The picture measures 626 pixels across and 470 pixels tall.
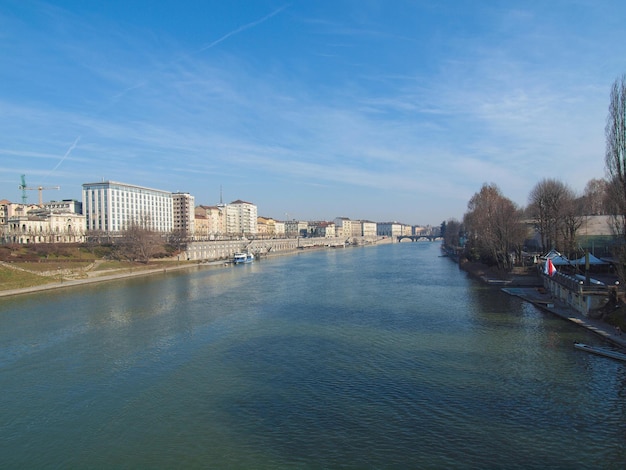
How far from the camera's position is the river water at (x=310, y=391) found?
260 inches

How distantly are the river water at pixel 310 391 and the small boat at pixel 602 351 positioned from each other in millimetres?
230

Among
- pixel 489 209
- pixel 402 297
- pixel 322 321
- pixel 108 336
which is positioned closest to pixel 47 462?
pixel 108 336

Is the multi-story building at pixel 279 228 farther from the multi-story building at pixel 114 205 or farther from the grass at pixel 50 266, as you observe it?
the grass at pixel 50 266

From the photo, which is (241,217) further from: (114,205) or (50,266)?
(50,266)

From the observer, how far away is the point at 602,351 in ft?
34.7

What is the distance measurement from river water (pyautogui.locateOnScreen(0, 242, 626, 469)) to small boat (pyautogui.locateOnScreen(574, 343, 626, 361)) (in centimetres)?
23

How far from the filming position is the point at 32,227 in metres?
49.5

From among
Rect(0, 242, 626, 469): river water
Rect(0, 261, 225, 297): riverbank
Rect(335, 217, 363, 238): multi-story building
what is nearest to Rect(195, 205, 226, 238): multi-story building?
Rect(335, 217, 363, 238): multi-story building

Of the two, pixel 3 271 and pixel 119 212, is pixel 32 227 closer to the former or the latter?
pixel 119 212

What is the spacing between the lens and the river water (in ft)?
21.6

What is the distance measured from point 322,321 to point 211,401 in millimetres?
7214

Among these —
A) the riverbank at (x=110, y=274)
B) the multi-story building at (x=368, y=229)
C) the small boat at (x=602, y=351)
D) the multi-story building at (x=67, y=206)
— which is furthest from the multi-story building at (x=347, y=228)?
the small boat at (x=602, y=351)

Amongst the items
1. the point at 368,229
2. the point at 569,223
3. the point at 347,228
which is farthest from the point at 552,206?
the point at 368,229

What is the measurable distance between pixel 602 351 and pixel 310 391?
23.2 ft
